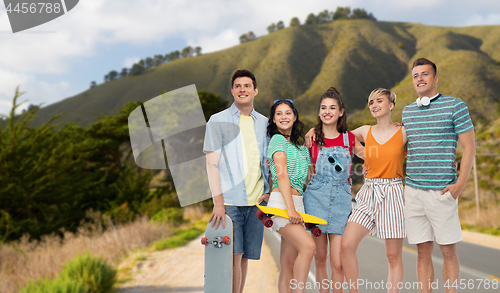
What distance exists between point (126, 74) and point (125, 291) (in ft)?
348

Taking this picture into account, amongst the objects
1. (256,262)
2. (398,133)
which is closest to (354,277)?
(398,133)

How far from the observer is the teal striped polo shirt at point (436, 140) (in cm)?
286

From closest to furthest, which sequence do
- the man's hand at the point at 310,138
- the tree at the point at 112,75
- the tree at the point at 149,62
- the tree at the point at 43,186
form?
the man's hand at the point at 310,138 < the tree at the point at 43,186 < the tree at the point at 149,62 < the tree at the point at 112,75

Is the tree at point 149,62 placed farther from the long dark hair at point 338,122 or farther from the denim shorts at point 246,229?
the long dark hair at point 338,122

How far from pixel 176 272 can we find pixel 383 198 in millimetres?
7234

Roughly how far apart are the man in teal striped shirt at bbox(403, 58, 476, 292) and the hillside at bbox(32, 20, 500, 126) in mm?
24679

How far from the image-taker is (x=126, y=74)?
10588 centimetres

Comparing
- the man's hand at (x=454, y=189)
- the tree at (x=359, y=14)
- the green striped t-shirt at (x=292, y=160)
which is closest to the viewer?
the man's hand at (x=454, y=189)

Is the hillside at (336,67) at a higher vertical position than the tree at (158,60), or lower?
lower

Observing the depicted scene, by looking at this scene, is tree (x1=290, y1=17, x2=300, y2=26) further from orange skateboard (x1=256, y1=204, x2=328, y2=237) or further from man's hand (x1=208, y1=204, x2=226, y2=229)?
orange skateboard (x1=256, y1=204, x2=328, y2=237)

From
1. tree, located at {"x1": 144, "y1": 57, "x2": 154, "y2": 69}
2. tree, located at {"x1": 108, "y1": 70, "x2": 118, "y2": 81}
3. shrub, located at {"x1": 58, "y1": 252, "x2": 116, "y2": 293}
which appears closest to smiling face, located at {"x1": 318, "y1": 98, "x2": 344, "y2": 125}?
shrub, located at {"x1": 58, "y1": 252, "x2": 116, "y2": 293}

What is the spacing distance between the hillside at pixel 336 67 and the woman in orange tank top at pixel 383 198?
24.7 m

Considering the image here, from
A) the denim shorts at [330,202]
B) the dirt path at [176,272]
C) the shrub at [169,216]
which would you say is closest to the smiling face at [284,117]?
the denim shorts at [330,202]

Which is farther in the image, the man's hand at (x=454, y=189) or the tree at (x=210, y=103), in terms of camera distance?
the tree at (x=210, y=103)
